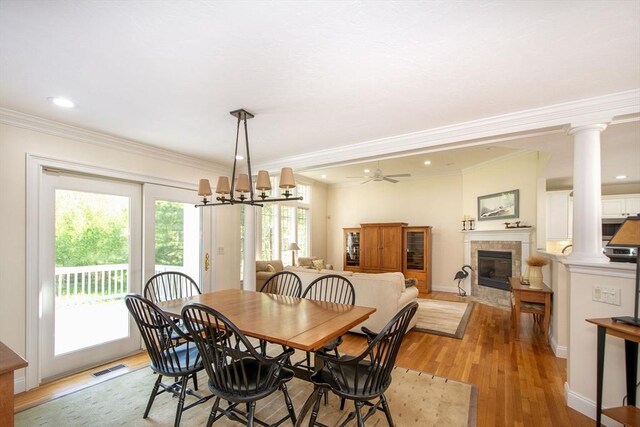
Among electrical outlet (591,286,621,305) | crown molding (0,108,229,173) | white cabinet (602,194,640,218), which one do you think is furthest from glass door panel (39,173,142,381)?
white cabinet (602,194,640,218)

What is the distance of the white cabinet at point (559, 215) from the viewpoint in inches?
220

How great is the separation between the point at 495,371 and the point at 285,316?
7.83ft

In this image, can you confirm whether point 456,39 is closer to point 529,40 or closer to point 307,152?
point 529,40

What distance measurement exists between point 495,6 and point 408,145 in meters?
1.93

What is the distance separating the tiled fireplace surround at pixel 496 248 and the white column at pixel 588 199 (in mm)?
3228

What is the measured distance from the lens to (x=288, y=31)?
1.63 m

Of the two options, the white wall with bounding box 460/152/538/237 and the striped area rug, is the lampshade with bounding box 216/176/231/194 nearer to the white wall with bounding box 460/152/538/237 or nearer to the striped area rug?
the striped area rug

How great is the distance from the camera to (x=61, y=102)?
8.36ft

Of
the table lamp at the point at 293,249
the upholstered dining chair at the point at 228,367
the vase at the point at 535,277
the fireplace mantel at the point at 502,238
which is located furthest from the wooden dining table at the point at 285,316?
the fireplace mantel at the point at 502,238

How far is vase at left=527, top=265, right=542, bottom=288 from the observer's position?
408 centimetres

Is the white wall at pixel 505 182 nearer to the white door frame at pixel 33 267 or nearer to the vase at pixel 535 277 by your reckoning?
the vase at pixel 535 277

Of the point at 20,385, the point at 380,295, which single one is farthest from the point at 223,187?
the point at 20,385

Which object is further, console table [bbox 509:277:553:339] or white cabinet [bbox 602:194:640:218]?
white cabinet [bbox 602:194:640:218]

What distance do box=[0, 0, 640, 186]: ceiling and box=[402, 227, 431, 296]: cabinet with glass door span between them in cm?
440
